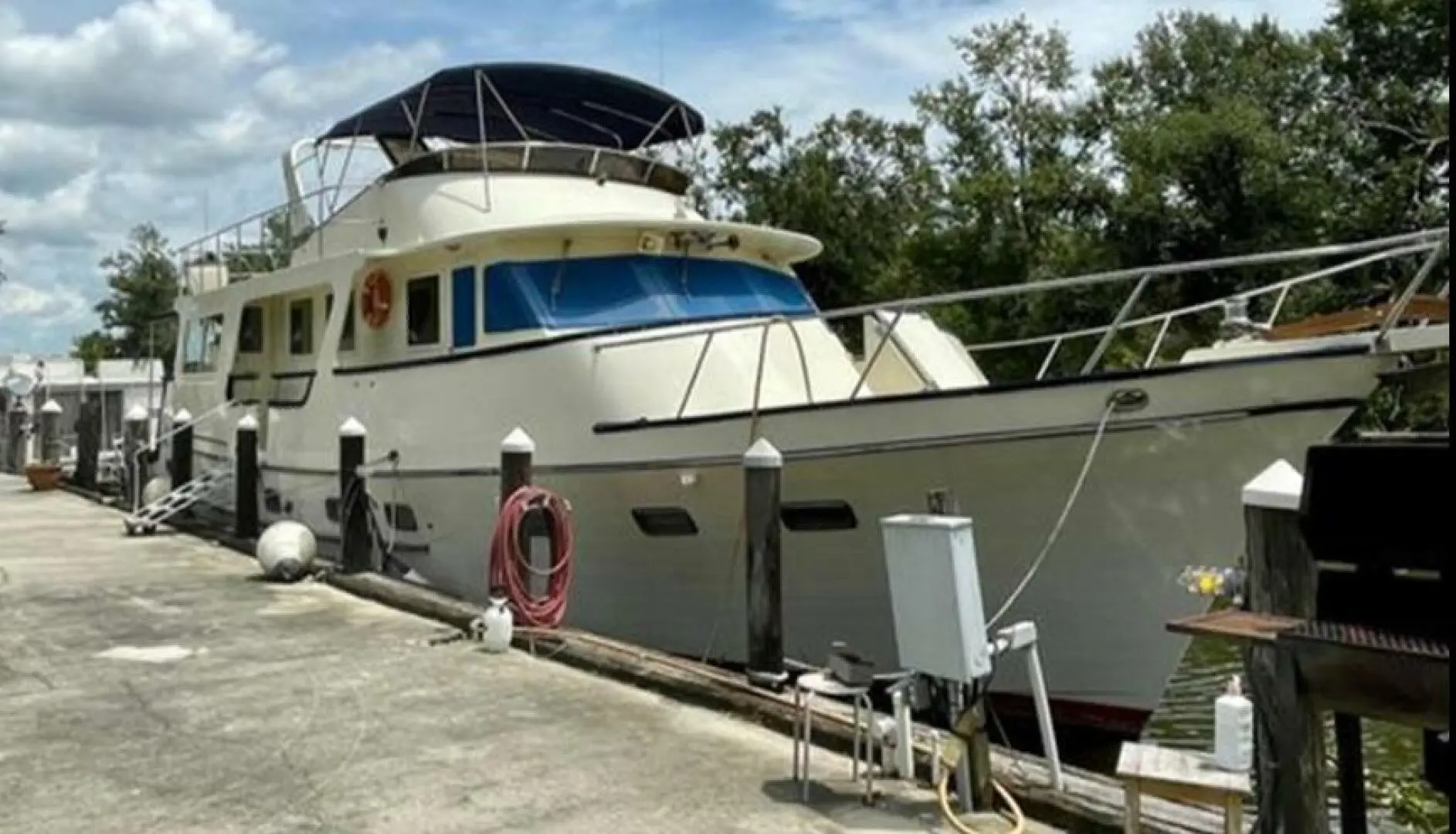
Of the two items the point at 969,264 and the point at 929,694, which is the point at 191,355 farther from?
the point at 969,264

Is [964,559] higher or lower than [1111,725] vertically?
higher

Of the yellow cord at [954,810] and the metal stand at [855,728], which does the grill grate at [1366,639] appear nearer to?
the yellow cord at [954,810]

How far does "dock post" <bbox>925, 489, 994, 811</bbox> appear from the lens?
152 inches

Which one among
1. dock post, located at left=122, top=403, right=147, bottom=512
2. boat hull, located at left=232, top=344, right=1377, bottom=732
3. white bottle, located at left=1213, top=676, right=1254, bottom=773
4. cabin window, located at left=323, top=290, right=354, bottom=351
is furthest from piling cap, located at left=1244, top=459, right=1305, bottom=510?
dock post, located at left=122, top=403, right=147, bottom=512

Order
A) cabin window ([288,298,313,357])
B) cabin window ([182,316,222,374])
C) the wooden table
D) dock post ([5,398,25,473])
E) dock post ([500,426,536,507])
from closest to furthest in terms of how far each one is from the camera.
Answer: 1. the wooden table
2. dock post ([500,426,536,507])
3. cabin window ([288,298,313,357])
4. cabin window ([182,316,222,374])
5. dock post ([5,398,25,473])

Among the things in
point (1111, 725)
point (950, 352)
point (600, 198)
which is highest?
point (600, 198)

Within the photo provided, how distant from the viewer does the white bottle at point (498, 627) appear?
6457 mm

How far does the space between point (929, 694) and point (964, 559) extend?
521 mm

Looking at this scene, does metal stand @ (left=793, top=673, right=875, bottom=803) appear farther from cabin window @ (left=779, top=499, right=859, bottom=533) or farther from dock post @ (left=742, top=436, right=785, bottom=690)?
cabin window @ (left=779, top=499, right=859, bottom=533)

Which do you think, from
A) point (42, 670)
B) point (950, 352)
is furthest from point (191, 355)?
point (950, 352)

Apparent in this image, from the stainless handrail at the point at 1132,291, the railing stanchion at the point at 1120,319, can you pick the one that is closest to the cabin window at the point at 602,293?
the stainless handrail at the point at 1132,291

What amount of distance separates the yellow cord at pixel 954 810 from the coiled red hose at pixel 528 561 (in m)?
3.13

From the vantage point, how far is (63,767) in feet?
14.9

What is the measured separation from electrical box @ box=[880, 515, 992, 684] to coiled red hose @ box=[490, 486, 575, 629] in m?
3.10
